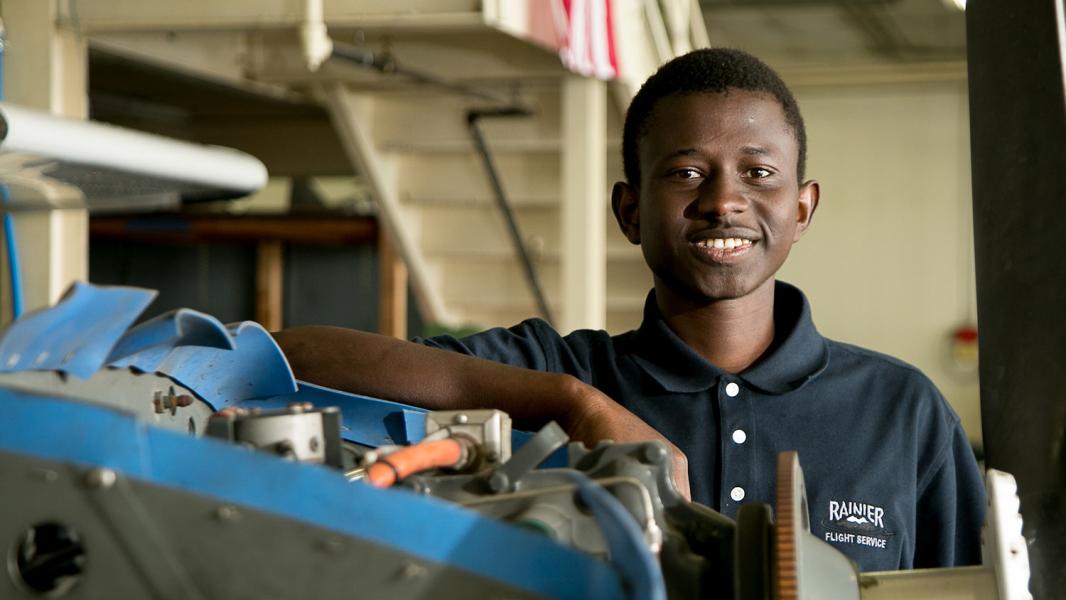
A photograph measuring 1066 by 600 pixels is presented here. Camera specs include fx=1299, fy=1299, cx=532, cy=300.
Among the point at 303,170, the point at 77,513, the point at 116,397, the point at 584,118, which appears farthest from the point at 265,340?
the point at 303,170

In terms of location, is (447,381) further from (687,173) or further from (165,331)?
(165,331)

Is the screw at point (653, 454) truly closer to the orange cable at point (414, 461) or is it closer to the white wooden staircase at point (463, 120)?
the orange cable at point (414, 461)

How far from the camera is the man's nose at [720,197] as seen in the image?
49.7 inches

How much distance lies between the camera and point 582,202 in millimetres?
4008

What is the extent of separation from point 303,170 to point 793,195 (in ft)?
16.7

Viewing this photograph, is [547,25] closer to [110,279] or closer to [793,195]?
[793,195]

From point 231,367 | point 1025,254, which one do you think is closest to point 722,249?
point 1025,254

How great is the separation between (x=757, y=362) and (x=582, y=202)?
262 centimetres

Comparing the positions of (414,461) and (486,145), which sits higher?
(486,145)

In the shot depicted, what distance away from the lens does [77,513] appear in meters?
0.57

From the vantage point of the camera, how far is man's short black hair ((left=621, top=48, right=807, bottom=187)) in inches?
52.7

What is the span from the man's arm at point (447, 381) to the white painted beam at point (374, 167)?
3293mm

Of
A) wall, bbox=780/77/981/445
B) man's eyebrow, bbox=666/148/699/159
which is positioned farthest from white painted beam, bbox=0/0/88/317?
wall, bbox=780/77/981/445

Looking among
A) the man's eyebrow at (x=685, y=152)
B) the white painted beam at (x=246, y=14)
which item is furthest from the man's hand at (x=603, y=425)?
the white painted beam at (x=246, y=14)
